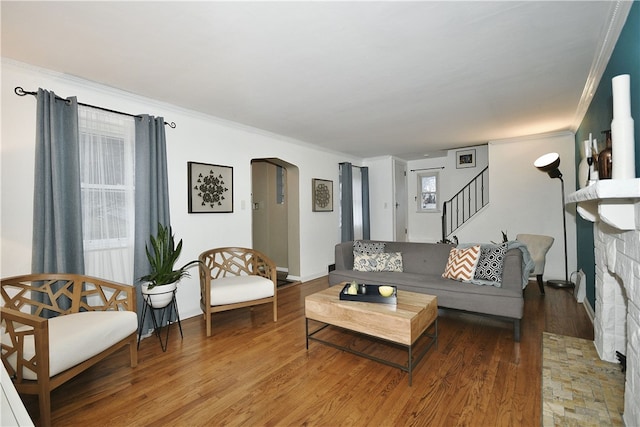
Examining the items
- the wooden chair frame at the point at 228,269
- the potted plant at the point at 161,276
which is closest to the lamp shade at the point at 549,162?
the wooden chair frame at the point at 228,269

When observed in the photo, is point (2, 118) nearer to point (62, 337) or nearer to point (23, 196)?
point (23, 196)

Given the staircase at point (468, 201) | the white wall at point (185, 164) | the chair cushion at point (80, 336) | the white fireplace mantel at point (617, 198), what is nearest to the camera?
the white fireplace mantel at point (617, 198)

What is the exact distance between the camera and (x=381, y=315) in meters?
2.19

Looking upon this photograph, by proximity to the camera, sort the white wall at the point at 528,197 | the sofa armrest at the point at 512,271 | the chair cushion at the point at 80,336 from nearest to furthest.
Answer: the chair cushion at the point at 80,336
the sofa armrest at the point at 512,271
the white wall at the point at 528,197

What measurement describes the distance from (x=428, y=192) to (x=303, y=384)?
20.7 feet

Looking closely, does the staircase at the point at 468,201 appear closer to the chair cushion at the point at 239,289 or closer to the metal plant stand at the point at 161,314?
the chair cushion at the point at 239,289

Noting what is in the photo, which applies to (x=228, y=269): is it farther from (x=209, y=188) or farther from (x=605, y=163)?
(x=605, y=163)

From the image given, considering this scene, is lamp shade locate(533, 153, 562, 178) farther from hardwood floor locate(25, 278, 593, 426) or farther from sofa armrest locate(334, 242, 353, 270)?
sofa armrest locate(334, 242, 353, 270)

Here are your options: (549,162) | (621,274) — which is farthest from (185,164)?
(549,162)

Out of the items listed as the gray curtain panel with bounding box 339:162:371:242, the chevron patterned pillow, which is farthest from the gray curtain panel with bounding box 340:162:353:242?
the chevron patterned pillow

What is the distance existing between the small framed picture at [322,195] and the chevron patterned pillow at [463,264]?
8.99ft

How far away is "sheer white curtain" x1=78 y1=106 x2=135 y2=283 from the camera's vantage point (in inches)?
106

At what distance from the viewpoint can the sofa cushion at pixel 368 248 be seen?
3916 mm

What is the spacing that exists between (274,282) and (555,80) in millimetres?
3414
